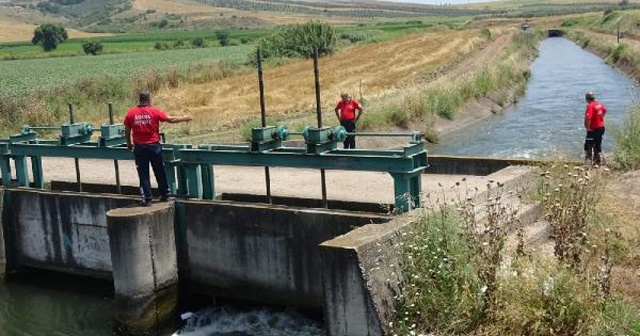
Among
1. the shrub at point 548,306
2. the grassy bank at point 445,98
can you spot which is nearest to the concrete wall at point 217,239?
the shrub at point 548,306

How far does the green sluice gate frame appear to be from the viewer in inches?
386

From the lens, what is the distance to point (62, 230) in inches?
517

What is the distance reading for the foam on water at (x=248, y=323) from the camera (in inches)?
410

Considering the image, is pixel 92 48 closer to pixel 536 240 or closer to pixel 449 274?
pixel 536 240

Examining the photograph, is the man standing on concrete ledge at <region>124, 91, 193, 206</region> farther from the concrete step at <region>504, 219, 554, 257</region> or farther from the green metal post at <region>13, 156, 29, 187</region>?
the concrete step at <region>504, 219, 554, 257</region>

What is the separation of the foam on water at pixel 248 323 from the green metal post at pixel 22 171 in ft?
15.1

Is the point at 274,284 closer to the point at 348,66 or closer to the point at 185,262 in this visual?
the point at 185,262

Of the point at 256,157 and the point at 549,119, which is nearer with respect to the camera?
the point at 256,157

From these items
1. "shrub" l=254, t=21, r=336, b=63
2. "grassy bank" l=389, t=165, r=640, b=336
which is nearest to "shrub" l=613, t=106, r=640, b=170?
"grassy bank" l=389, t=165, r=640, b=336

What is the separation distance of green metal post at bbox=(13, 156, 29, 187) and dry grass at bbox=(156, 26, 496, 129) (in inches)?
429

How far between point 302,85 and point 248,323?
2546 cm

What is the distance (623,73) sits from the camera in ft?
144

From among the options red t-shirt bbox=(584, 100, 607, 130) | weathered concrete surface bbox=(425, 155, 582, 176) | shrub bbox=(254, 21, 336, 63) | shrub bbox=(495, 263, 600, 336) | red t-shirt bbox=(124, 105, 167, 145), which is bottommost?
shrub bbox=(495, 263, 600, 336)

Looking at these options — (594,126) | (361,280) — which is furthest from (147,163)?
(594,126)
